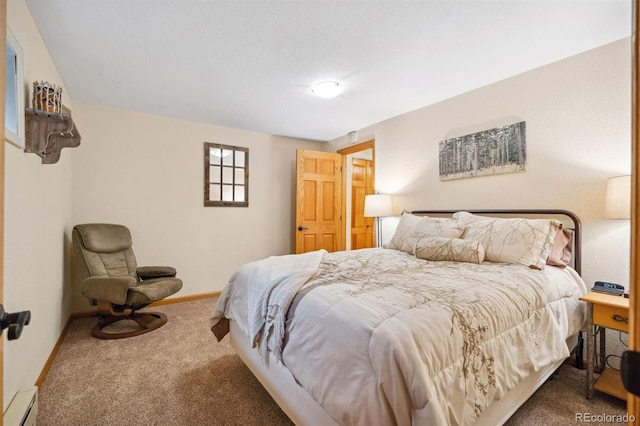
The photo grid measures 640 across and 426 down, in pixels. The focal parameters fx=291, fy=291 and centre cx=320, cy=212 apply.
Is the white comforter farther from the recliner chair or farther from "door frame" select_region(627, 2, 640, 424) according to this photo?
the recliner chair

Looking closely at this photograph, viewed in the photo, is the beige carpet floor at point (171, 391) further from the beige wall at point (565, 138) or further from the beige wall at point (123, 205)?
the beige wall at point (565, 138)

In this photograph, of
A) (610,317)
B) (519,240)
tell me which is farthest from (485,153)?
(610,317)

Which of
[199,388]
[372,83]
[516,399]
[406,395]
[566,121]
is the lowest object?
[199,388]

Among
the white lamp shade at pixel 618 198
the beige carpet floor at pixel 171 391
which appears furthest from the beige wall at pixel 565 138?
the beige carpet floor at pixel 171 391

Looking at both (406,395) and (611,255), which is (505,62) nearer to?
(611,255)

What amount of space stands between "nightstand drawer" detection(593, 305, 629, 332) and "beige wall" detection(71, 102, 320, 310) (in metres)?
3.74

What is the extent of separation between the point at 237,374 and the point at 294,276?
1049mm

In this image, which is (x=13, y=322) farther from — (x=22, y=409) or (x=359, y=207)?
(x=359, y=207)

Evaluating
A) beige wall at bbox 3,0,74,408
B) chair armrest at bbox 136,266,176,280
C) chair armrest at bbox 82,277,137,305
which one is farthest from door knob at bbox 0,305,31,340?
chair armrest at bbox 136,266,176,280

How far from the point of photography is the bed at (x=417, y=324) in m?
1.05

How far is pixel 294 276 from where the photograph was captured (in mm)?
1639

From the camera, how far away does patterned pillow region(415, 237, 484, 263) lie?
2.19 metres

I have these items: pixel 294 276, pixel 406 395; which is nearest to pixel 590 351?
pixel 406 395

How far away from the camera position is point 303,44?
7.09ft
